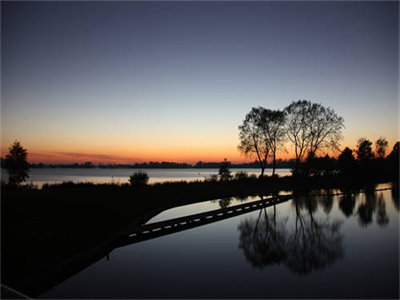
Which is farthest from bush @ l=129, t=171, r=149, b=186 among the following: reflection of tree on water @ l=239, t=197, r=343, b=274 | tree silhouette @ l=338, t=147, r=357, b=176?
tree silhouette @ l=338, t=147, r=357, b=176

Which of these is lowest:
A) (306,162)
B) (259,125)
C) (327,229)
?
(327,229)

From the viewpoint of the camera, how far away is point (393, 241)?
1148cm

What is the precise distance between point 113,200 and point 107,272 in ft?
36.1

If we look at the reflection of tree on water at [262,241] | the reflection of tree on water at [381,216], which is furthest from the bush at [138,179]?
the reflection of tree on water at [381,216]

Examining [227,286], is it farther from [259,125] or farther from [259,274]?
[259,125]

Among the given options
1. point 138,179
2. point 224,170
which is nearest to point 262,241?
point 138,179

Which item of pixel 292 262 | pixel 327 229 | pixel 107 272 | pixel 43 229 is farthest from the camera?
pixel 327 229

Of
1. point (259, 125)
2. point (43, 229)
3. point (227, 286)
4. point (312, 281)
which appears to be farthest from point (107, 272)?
point (259, 125)

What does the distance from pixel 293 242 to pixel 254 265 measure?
11.9ft

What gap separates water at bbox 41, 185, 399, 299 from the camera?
21.9 ft

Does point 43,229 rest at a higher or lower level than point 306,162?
lower

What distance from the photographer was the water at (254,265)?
666 cm

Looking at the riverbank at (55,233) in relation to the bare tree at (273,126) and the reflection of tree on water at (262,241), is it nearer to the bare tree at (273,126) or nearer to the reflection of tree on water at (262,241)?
the reflection of tree on water at (262,241)

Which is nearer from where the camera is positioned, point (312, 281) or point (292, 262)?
point (312, 281)
